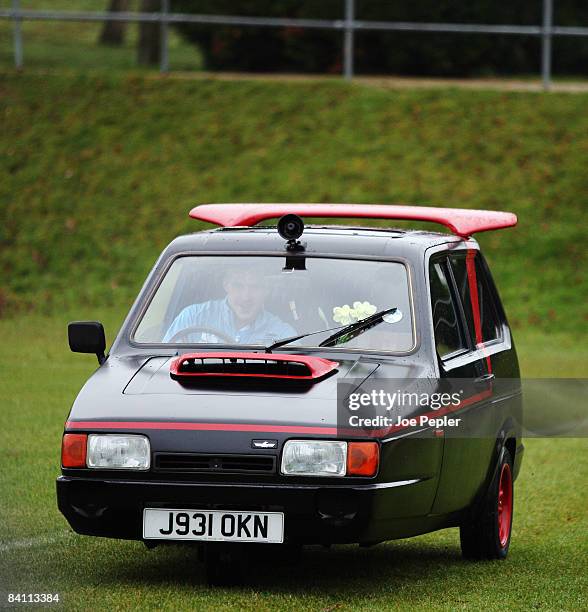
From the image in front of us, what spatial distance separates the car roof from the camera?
8133 millimetres

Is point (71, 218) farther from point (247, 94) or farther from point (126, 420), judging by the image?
point (126, 420)

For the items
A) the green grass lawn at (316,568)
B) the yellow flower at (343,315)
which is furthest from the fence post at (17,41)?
the yellow flower at (343,315)

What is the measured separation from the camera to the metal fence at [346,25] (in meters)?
27.3

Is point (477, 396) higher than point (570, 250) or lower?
higher

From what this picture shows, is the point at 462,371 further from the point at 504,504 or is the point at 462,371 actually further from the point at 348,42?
the point at 348,42

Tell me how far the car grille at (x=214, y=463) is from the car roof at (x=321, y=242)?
67.6 inches

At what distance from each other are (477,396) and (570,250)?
14945 millimetres

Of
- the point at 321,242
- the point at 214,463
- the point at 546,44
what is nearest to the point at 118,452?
the point at 214,463

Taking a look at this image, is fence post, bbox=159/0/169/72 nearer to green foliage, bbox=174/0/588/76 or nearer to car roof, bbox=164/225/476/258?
green foliage, bbox=174/0/588/76

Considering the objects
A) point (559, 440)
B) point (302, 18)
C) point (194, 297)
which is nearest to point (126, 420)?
point (194, 297)

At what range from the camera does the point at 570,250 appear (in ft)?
74.5

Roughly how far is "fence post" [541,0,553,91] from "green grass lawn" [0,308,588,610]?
53.3 ft

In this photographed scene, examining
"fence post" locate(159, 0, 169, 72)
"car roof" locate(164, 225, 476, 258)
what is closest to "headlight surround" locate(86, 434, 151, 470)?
"car roof" locate(164, 225, 476, 258)

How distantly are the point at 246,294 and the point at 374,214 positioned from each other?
1.34m
